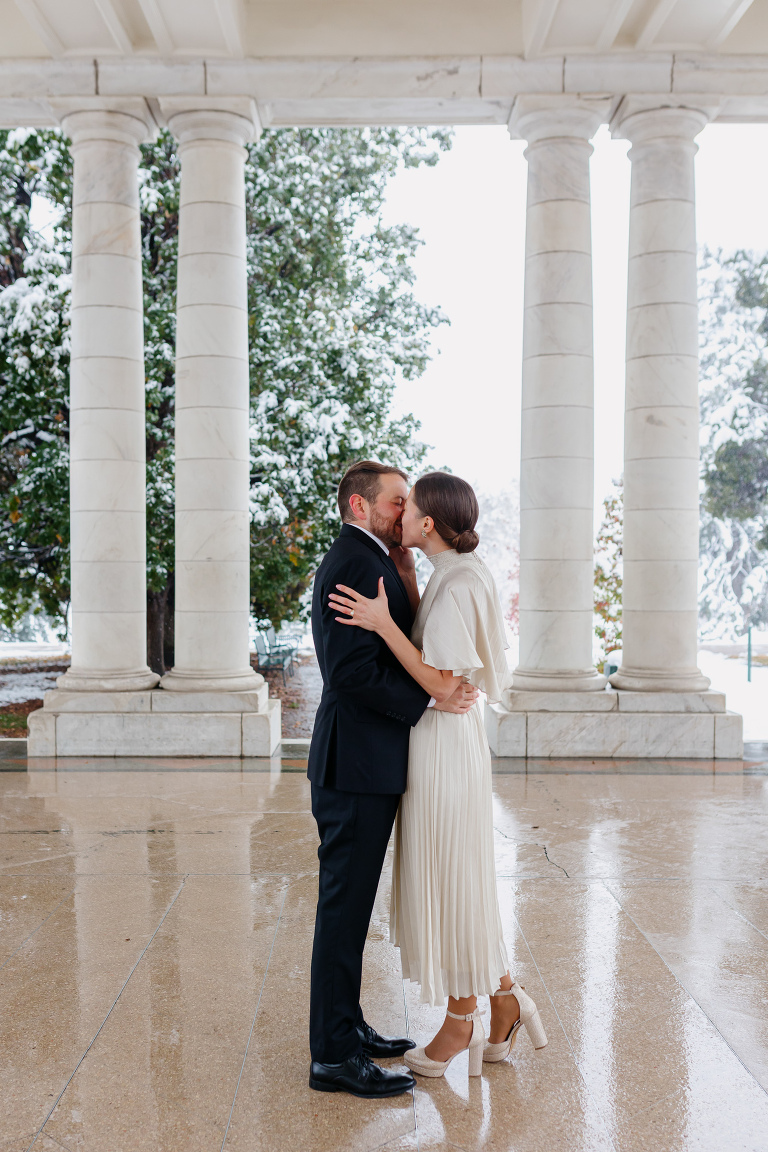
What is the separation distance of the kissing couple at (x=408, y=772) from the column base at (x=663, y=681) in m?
10.2

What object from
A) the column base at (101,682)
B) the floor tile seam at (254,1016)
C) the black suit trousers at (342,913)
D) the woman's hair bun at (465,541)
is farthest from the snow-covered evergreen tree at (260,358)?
the black suit trousers at (342,913)

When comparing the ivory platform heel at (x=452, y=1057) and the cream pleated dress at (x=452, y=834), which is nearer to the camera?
the cream pleated dress at (x=452, y=834)

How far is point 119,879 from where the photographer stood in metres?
9.16

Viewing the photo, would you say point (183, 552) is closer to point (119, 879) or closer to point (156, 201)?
point (119, 879)

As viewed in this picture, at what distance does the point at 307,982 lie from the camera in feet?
22.4

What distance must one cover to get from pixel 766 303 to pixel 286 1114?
37453 millimetres

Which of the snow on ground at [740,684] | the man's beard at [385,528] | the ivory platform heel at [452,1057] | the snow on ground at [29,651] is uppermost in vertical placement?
the man's beard at [385,528]

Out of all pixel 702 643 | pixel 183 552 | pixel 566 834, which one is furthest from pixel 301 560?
pixel 702 643

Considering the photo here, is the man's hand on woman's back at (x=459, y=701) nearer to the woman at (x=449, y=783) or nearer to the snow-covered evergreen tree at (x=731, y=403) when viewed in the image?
the woman at (x=449, y=783)

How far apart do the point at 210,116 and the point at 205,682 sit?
908 cm

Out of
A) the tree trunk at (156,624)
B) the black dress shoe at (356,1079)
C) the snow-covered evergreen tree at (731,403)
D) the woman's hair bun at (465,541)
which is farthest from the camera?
the snow-covered evergreen tree at (731,403)

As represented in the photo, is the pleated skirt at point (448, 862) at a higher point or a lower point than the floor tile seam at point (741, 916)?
higher

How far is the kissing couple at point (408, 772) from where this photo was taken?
5305 mm

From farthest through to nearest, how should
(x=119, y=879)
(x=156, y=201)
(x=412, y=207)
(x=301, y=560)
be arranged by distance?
(x=412, y=207) < (x=301, y=560) < (x=156, y=201) < (x=119, y=879)
